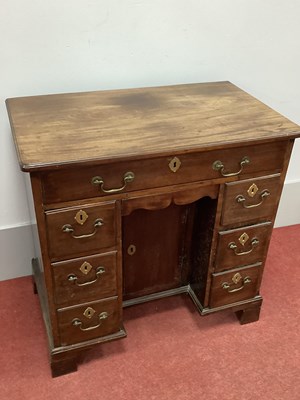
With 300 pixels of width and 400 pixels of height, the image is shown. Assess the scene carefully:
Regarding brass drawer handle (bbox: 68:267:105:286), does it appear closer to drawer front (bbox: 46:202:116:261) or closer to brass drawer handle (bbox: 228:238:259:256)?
drawer front (bbox: 46:202:116:261)

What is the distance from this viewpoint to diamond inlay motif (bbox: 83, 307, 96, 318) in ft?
4.42

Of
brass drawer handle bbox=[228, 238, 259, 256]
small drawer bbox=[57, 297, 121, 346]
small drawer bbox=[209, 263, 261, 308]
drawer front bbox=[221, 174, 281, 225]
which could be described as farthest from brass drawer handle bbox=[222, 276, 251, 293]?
small drawer bbox=[57, 297, 121, 346]

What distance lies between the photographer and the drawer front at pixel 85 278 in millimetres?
1240

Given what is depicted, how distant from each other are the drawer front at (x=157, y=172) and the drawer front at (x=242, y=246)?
22 centimetres

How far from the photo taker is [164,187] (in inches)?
47.8

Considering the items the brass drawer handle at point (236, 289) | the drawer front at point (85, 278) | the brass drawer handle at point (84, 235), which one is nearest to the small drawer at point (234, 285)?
the brass drawer handle at point (236, 289)

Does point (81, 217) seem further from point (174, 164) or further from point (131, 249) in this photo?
point (131, 249)

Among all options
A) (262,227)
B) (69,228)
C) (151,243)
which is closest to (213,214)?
(262,227)

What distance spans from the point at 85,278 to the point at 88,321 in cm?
18

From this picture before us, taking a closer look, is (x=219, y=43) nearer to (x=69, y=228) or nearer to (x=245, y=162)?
(x=245, y=162)

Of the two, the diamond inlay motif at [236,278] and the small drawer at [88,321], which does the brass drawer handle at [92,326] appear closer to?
the small drawer at [88,321]

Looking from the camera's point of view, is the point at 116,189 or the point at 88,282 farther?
the point at 88,282

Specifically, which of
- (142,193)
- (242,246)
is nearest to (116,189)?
(142,193)

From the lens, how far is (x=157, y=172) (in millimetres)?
1172
